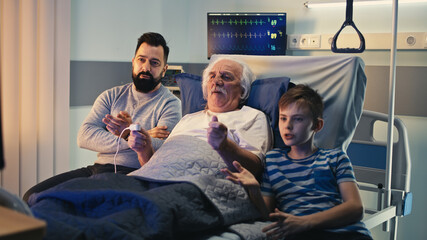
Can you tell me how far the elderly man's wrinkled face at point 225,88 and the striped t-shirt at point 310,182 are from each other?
41 cm

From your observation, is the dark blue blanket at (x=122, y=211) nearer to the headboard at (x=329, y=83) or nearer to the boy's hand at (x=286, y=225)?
the boy's hand at (x=286, y=225)

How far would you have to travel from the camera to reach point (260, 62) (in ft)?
7.44

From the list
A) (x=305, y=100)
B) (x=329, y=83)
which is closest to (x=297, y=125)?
(x=305, y=100)

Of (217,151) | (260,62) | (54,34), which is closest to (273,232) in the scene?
(217,151)

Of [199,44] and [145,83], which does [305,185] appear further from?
[199,44]

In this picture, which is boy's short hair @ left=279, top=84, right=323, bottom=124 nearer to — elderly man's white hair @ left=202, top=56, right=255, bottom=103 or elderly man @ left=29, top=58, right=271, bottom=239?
elderly man @ left=29, top=58, right=271, bottom=239

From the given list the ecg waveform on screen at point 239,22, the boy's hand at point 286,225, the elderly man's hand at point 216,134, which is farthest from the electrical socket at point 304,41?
the boy's hand at point 286,225

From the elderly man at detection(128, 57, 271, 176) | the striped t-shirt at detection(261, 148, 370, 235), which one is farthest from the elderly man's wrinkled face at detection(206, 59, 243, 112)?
the striped t-shirt at detection(261, 148, 370, 235)

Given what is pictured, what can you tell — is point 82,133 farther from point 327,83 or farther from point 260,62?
point 327,83

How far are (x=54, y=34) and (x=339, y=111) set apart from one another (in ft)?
6.20

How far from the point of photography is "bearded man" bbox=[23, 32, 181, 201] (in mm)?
2291

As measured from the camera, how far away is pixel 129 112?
2.38 m

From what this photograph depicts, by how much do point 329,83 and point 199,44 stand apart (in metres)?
1.96

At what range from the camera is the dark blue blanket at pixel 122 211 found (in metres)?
1.25
